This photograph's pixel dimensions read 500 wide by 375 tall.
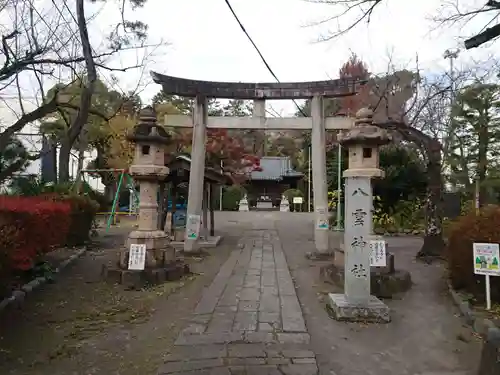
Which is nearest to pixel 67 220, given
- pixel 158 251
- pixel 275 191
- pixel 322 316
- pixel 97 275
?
pixel 97 275

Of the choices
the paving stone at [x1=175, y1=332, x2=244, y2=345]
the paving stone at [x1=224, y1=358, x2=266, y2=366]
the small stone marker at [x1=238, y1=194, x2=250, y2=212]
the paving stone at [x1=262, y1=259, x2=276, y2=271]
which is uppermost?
the small stone marker at [x1=238, y1=194, x2=250, y2=212]

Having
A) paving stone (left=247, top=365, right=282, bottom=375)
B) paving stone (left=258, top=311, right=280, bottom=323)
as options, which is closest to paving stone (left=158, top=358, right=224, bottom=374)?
paving stone (left=247, top=365, right=282, bottom=375)

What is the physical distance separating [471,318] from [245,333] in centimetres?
316

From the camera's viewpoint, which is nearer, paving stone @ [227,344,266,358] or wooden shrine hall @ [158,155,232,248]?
paving stone @ [227,344,266,358]

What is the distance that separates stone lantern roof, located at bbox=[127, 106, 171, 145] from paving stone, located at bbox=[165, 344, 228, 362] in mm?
4758

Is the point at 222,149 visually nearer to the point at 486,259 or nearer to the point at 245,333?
the point at 486,259

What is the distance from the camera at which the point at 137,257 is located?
7.71m

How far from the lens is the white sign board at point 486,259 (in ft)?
19.5

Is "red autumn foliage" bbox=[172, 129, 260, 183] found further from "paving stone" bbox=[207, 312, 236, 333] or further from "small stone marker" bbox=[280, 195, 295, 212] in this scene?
"paving stone" bbox=[207, 312, 236, 333]

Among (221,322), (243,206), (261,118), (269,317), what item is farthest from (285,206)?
(221,322)

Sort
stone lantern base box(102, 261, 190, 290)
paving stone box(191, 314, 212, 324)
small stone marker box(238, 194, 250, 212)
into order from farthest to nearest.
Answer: small stone marker box(238, 194, 250, 212) → stone lantern base box(102, 261, 190, 290) → paving stone box(191, 314, 212, 324)

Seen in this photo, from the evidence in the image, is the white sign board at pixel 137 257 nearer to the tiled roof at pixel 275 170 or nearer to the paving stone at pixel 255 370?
the paving stone at pixel 255 370

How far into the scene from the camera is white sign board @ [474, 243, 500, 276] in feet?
19.5

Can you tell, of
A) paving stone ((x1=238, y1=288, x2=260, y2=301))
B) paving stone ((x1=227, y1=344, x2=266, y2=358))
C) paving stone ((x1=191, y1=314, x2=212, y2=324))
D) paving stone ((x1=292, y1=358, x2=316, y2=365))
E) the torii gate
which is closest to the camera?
paving stone ((x1=292, y1=358, x2=316, y2=365))
